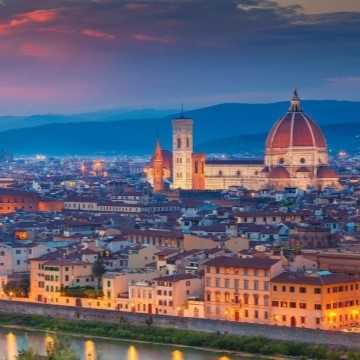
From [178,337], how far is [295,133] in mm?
46119

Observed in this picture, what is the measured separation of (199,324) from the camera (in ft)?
94.1

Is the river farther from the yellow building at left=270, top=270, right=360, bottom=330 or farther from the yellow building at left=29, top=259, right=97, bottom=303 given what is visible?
the yellow building at left=29, top=259, right=97, bottom=303

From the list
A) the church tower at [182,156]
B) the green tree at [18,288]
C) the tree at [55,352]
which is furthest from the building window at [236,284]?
the church tower at [182,156]

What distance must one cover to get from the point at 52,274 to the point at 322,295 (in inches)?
283

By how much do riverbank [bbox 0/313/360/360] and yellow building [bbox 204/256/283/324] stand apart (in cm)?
88

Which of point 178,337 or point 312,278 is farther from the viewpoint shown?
point 178,337

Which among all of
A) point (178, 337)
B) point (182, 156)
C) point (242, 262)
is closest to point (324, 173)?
point (182, 156)

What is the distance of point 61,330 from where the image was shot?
98.7 ft

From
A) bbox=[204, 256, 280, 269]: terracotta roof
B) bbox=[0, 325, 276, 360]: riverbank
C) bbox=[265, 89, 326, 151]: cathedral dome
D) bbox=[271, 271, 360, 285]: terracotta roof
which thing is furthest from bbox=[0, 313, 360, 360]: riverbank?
bbox=[265, 89, 326, 151]: cathedral dome

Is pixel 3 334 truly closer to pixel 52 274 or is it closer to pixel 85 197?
pixel 52 274

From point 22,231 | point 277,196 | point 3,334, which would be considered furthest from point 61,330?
point 277,196

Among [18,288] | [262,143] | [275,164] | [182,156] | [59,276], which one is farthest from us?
[262,143]

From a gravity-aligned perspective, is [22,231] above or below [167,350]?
above

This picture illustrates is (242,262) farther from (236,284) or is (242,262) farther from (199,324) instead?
(199,324)
